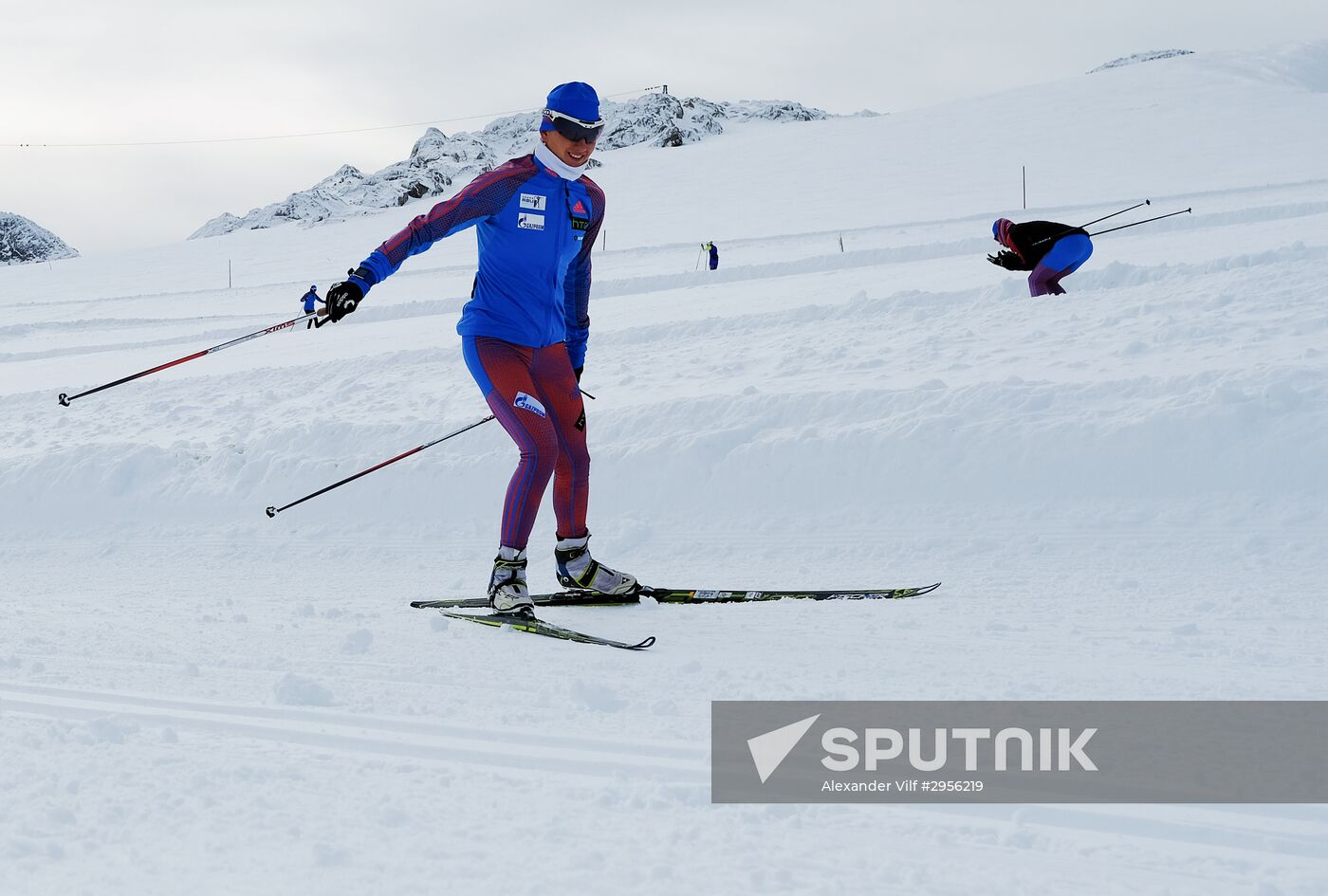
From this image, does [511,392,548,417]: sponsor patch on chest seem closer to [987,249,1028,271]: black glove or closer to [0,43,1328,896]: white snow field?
[0,43,1328,896]: white snow field

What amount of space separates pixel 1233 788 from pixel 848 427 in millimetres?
3539

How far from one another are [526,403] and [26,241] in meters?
120

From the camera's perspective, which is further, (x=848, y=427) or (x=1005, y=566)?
(x=848, y=427)

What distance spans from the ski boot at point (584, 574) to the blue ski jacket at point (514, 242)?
853 millimetres

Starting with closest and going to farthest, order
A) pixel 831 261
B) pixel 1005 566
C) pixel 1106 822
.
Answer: pixel 1106 822
pixel 1005 566
pixel 831 261

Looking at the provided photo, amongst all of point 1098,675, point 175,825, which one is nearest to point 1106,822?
point 1098,675

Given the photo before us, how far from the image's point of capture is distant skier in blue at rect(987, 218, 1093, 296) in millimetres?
8500

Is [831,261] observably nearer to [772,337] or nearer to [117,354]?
[772,337]

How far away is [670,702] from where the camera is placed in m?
2.77

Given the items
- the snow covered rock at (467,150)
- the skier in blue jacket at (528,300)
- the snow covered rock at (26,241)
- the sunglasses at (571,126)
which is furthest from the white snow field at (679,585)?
the snow covered rock at (26,241)

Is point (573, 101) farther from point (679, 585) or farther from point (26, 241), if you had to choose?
point (26, 241)

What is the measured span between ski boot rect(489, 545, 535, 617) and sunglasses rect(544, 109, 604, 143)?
164cm

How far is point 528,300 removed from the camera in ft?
13.3

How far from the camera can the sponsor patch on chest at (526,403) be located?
394 centimetres
